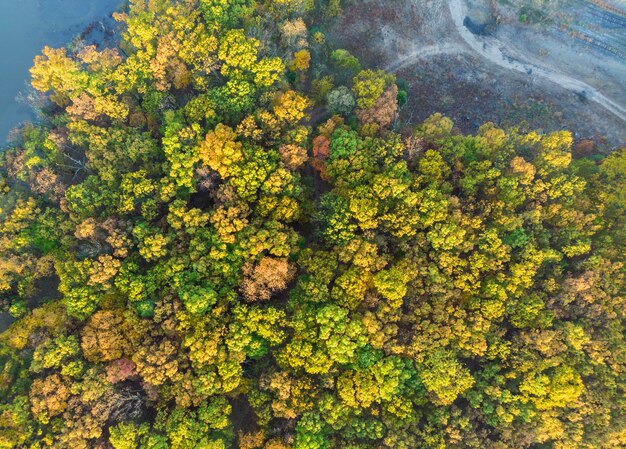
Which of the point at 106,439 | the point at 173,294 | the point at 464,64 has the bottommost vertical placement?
the point at 106,439

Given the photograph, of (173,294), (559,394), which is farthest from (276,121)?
(559,394)

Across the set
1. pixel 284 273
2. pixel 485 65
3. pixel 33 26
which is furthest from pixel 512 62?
pixel 33 26

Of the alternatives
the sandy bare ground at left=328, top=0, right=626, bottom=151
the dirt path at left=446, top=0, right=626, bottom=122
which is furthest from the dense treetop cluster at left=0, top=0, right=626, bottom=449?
the dirt path at left=446, top=0, right=626, bottom=122

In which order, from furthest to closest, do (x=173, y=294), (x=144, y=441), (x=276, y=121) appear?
(x=276, y=121) → (x=173, y=294) → (x=144, y=441)

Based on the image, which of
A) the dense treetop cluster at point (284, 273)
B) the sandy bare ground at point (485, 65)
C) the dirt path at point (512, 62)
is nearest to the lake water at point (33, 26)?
the dense treetop cluster at point (284, 273)

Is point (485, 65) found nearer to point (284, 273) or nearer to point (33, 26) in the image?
point (284, 273)

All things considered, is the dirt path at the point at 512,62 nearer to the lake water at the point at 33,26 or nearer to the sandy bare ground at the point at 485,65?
the sandy bare ground at the point at 485,65

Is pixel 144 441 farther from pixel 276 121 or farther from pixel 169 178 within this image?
pixel 276 121
